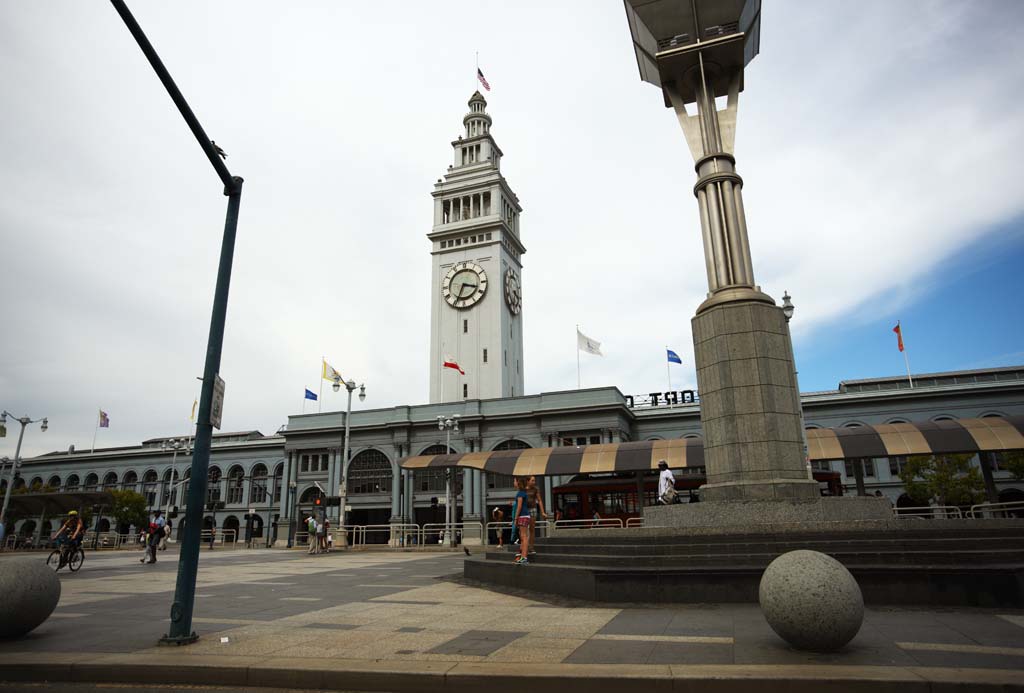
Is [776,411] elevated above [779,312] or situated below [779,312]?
below

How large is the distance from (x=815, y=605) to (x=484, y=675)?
11.9ft

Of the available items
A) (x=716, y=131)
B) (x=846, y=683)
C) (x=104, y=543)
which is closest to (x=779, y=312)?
(x=716, y=131)

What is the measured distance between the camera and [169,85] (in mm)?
8383

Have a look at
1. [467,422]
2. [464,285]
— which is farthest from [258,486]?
[464,285]

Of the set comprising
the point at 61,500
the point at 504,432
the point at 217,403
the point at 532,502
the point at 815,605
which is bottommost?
the point at 815,605

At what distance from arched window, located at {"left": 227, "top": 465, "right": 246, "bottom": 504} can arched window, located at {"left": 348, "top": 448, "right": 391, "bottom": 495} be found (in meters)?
19.5

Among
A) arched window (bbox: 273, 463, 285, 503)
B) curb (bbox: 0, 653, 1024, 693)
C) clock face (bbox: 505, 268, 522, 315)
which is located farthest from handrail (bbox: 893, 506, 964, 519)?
arched window (bbox: 273, 463, 285, 503)

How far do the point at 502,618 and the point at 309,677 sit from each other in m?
3.93

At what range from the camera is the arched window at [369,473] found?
2234 inches

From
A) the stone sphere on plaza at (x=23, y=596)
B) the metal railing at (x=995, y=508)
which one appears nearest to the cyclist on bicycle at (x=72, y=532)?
the stone sphere on plaza at (x=23, y=596)

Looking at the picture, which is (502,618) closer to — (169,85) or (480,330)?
(169,85)

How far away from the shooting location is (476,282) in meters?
65.5

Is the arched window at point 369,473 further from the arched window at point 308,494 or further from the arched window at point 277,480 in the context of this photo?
the arched window at point 277,480

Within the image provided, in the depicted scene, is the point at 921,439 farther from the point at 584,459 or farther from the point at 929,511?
the point at 584,459
